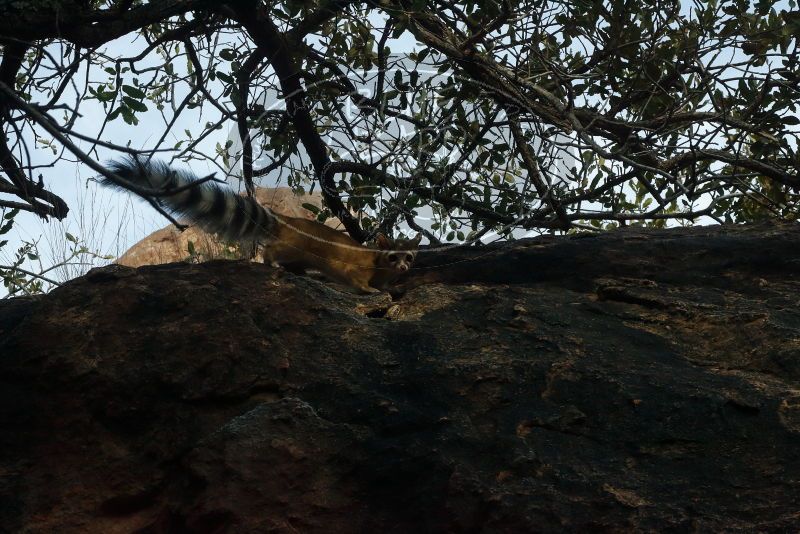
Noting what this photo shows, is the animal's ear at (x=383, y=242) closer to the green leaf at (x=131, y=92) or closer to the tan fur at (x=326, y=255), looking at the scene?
the tan fur at (x=326, y=255)

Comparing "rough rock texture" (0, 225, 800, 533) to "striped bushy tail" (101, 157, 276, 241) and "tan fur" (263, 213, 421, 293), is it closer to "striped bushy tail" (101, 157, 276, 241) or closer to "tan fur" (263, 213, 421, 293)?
"striped bushy tail" (101, 157, 276, 241)

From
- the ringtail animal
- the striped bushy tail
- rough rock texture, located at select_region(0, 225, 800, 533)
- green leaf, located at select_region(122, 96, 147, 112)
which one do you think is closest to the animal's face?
the ringtail animal

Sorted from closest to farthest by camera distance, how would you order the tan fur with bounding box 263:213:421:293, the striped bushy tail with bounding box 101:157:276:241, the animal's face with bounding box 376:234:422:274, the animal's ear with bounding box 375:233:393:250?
the striped bushy tail with bounding box 101:157:276:241 → the animal's face with bounding box 376:234:422:274 → the tan fur with bounding box 263:213:421:293 → the animal's ear with bounding box 375:233:393:250

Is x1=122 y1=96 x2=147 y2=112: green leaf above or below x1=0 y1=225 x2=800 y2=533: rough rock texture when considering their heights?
above

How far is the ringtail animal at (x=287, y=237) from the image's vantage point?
5.36m

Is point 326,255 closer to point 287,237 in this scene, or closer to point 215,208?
point 287,237

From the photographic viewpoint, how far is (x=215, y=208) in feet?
18.2

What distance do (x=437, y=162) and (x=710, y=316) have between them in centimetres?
244

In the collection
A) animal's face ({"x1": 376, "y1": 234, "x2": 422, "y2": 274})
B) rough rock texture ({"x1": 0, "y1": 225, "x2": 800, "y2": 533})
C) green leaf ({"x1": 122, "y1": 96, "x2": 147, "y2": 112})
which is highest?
green leaf ({"x1": 122, "y1": 96, "x2": 147, "y2": 112})

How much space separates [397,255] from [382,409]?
11.1 feet

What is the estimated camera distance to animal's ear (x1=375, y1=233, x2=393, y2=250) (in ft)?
24.6

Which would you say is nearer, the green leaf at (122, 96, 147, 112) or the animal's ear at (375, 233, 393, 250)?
the green leaf at (122, 96, 147, 112)

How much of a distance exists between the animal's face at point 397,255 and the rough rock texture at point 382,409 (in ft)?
5.52

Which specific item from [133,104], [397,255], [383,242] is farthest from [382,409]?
[383,242]
